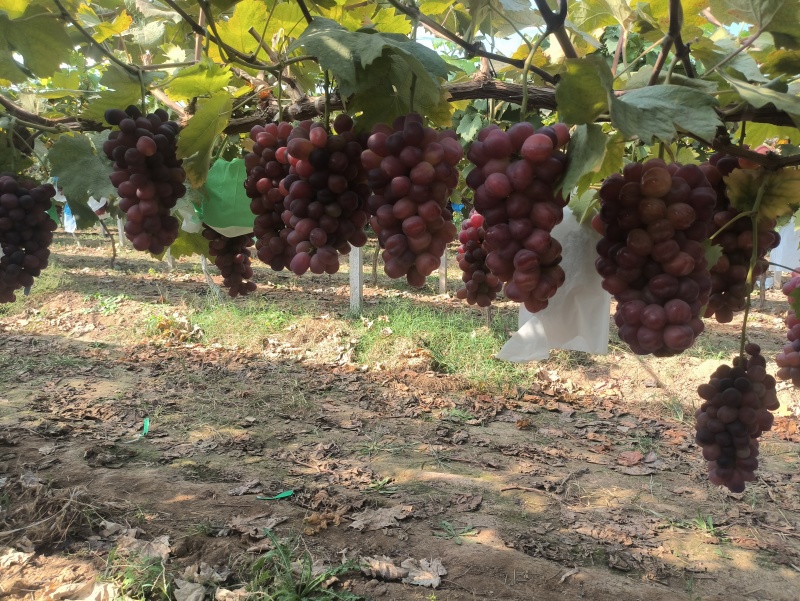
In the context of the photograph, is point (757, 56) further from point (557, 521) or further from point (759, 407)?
point (557, 521)

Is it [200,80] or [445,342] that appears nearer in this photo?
[200,80]

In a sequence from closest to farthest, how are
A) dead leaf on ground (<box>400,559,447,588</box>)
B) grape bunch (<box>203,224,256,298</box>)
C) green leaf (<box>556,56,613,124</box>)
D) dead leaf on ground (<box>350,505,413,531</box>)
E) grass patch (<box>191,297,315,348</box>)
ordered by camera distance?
green leaf (<box>556,56,613,124</box>) < grape bunch (<box>203,224,256,298</box>) < dead leaf on ground (<box>400,559,447,588</box>) < dead leaf on ground (<box>350,505,413,531</box>) < grass patch (<box>191,297,315,348</box>)

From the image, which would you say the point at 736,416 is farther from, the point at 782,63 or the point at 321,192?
the point at 321,192

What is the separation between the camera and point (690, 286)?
3.09 ft

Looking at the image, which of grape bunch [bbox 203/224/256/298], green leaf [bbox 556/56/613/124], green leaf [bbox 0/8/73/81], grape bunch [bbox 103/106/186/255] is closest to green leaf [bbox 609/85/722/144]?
green leaf [bbox 556/56/613/124]

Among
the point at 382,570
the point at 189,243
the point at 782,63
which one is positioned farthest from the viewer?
the point at 382,570

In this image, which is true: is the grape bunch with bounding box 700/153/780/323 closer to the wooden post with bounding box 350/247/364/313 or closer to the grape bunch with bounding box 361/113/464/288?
the grape bunch with bounding box 361/113/464/288

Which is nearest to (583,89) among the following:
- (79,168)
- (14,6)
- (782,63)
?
(782,63)

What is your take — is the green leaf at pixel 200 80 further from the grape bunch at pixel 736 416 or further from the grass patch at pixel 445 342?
the grass patch at pixel 445 342

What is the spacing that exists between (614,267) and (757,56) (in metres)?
0.78

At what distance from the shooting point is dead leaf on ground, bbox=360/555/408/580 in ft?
10.8

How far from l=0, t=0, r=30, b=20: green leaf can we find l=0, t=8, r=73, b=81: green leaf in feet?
0.32

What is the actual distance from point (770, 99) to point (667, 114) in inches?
7.4

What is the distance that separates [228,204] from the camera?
6.00ft
